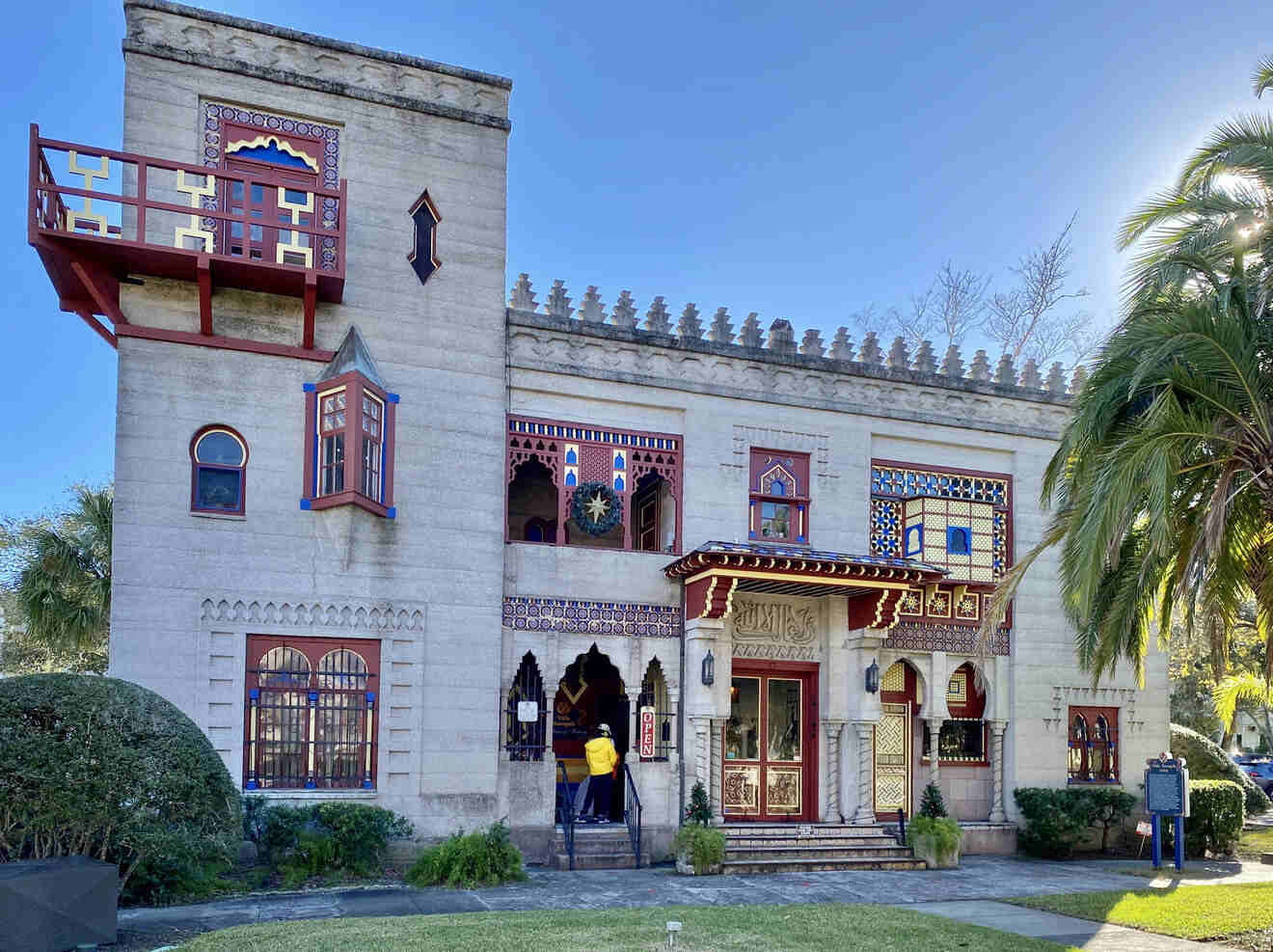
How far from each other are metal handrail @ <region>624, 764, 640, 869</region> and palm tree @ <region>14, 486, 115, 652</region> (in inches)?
371

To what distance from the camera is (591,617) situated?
16.8 m

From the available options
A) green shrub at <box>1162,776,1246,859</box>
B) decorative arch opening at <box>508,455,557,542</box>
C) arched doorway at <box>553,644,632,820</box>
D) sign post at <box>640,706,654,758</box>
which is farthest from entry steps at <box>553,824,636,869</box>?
green shrub at <box>1162,776,1246,859</box>

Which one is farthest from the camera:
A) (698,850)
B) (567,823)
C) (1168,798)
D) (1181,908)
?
(1168,798)

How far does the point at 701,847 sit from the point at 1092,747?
8.58m

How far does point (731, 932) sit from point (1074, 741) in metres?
11.2

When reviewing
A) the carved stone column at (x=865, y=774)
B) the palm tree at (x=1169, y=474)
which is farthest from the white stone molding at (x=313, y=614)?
the palm tree at (x=1169, y=474)

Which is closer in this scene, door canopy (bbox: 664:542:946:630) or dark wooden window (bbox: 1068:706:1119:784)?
door canopy (bbox: 664:542:946:630)

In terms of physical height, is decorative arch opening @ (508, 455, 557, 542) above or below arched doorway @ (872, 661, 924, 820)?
above

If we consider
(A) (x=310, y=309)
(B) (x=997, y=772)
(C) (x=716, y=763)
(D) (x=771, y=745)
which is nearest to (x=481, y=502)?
(A) (x=310, y=309)

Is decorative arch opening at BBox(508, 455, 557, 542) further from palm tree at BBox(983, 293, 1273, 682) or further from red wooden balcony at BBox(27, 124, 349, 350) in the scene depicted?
palm tree at BBox(983, 293, 1273, 682)

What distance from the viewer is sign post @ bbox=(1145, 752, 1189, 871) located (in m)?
16.8

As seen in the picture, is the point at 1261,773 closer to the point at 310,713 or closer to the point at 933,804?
the point at 933,804

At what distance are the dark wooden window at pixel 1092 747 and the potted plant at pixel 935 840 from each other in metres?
4.15

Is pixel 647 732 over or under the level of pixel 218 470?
under
